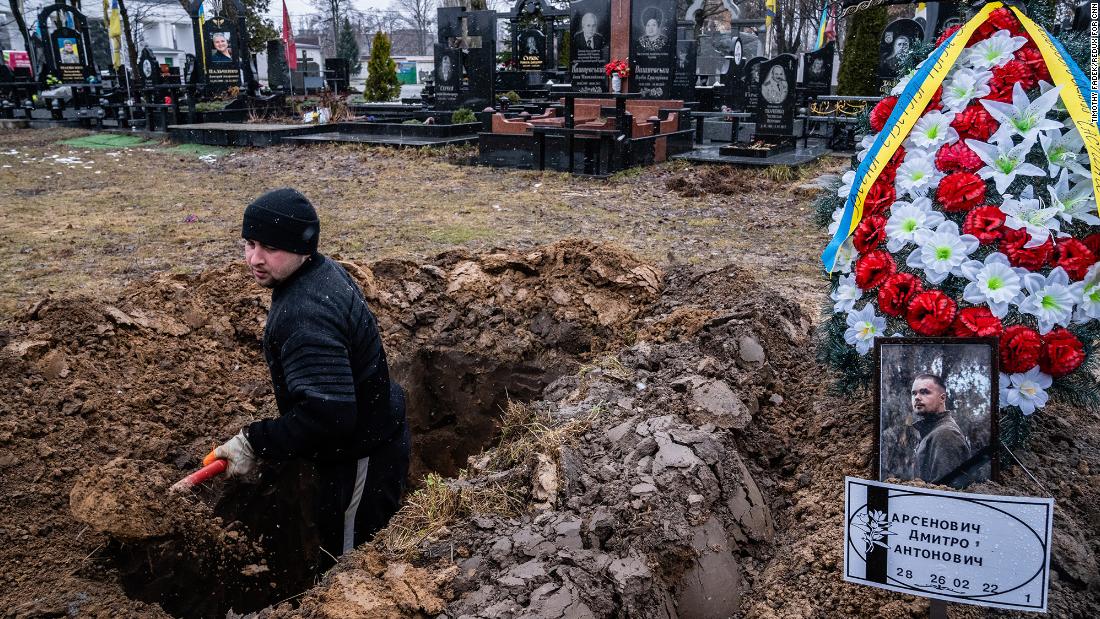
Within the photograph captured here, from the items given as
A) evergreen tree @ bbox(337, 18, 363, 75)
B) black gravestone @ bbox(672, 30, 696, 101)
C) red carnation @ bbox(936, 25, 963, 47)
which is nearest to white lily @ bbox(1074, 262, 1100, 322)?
red carnation @ bbox(936, 25, 963, 47)

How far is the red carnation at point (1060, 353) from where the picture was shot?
2.70 m

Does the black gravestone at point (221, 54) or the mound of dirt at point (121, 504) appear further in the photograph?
the black gravestone at point (221, 54)

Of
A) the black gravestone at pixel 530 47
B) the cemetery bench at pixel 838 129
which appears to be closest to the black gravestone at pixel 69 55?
the black gravestone at pixel 530 47

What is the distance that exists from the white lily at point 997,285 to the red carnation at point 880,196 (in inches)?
16.6

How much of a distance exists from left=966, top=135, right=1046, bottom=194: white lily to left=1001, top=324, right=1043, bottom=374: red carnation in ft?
1.64

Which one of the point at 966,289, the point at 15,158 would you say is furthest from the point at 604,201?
the point at 15,158

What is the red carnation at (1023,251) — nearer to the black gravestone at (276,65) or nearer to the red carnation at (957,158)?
the red carnation at (957,158)

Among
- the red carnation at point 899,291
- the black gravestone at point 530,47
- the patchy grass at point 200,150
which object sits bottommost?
the patchy grass at point 200,150

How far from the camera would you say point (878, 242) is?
3006 mm

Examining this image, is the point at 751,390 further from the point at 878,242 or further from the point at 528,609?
the point at 528,609

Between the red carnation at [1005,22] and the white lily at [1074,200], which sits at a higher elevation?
the red carnation at [1005,22]

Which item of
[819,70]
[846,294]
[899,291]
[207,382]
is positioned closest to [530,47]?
[819,70]

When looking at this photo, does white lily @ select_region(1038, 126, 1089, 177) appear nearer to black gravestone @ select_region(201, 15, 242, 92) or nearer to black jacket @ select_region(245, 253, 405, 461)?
black jacket @ select_region(245, 253, 405, 461)

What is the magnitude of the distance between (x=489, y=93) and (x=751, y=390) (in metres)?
15.4
